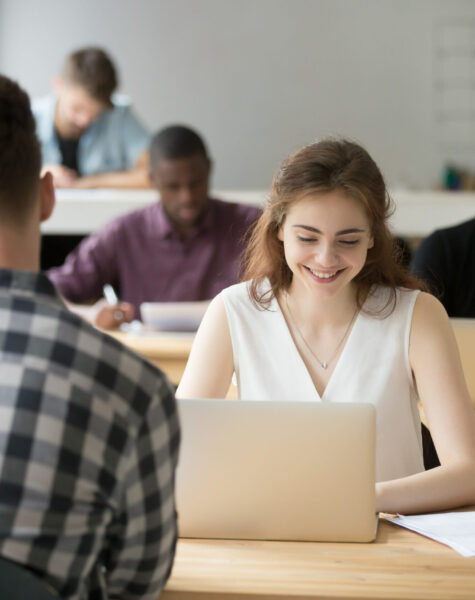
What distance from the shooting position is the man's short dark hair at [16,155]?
85 centimetres

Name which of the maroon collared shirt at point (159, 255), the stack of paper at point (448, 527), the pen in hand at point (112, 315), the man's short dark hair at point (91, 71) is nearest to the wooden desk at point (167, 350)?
the pen in hand at point (112, 315)

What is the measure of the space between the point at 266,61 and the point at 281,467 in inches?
209

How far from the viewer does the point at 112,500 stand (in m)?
0.84

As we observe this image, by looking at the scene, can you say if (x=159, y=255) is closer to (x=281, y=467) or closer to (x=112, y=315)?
(x=112, y=315)

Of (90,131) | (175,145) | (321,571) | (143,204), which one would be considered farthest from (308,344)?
(90,131)

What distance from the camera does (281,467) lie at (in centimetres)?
117

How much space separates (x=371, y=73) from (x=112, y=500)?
18.6 feet

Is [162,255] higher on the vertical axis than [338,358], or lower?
lower

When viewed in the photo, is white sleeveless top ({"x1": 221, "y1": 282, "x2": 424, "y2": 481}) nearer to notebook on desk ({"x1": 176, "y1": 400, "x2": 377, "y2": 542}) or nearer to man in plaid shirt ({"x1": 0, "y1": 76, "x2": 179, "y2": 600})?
notebook on desk ({"x1": 176, "y1": 400, "x2": 377, "y2": 542})

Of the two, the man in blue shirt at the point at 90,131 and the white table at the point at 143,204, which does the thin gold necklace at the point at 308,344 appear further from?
the man in blue shirt at the point at 90,131

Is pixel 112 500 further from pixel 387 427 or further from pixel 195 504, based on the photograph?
pixel 387 427

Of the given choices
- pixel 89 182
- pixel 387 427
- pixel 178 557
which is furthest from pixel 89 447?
pixel 89 182

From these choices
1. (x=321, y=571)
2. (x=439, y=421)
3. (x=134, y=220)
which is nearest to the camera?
(x=321, y=571)

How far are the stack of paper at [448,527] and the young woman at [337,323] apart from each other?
0.54 ft
